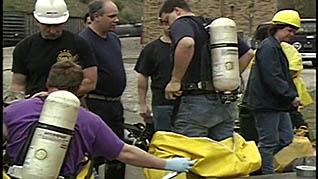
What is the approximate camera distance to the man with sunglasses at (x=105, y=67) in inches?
228

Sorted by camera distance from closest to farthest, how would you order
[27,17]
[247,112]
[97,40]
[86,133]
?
1. [86,133]
2. [97,40]
3. [247,112]
4. [27,17]

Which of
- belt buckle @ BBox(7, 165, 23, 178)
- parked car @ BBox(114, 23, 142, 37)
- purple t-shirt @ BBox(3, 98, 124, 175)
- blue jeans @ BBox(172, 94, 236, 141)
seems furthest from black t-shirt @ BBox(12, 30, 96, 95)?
parked car @ BBox(114, 23, 142, 37)

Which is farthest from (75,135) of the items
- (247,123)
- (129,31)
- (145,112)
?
(129,31)

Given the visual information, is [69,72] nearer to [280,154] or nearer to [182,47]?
[182,47]

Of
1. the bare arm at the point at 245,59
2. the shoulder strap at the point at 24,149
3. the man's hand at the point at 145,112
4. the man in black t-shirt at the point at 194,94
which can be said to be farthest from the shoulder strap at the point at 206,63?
the shoulder strap at the point at 24,149

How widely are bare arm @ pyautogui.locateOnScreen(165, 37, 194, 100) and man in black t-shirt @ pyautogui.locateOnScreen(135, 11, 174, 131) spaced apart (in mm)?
746

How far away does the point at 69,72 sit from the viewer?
4.04m

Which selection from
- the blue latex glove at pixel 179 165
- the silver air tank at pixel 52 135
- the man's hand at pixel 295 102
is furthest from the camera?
the man's hand at pixel 295 102

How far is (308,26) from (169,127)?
1584cm

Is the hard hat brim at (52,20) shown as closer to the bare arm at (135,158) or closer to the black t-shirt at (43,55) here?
the black t-shirt at (43,55)

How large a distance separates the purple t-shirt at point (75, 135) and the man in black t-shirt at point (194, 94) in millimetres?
1393

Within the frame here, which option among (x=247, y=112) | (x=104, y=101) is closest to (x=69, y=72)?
(x=104, y=101)

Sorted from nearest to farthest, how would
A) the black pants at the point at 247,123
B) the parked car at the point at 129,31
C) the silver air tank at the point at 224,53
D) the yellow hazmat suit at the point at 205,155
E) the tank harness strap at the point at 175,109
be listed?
the yellow hazmat suit at the point at 205,155 < the silver air tank at the point at 224,53 < the tank harness strap at the point at 175,109 < the black pants at the point at 247,123 < the parked car at the point at 129,31

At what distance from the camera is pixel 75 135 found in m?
3.91
